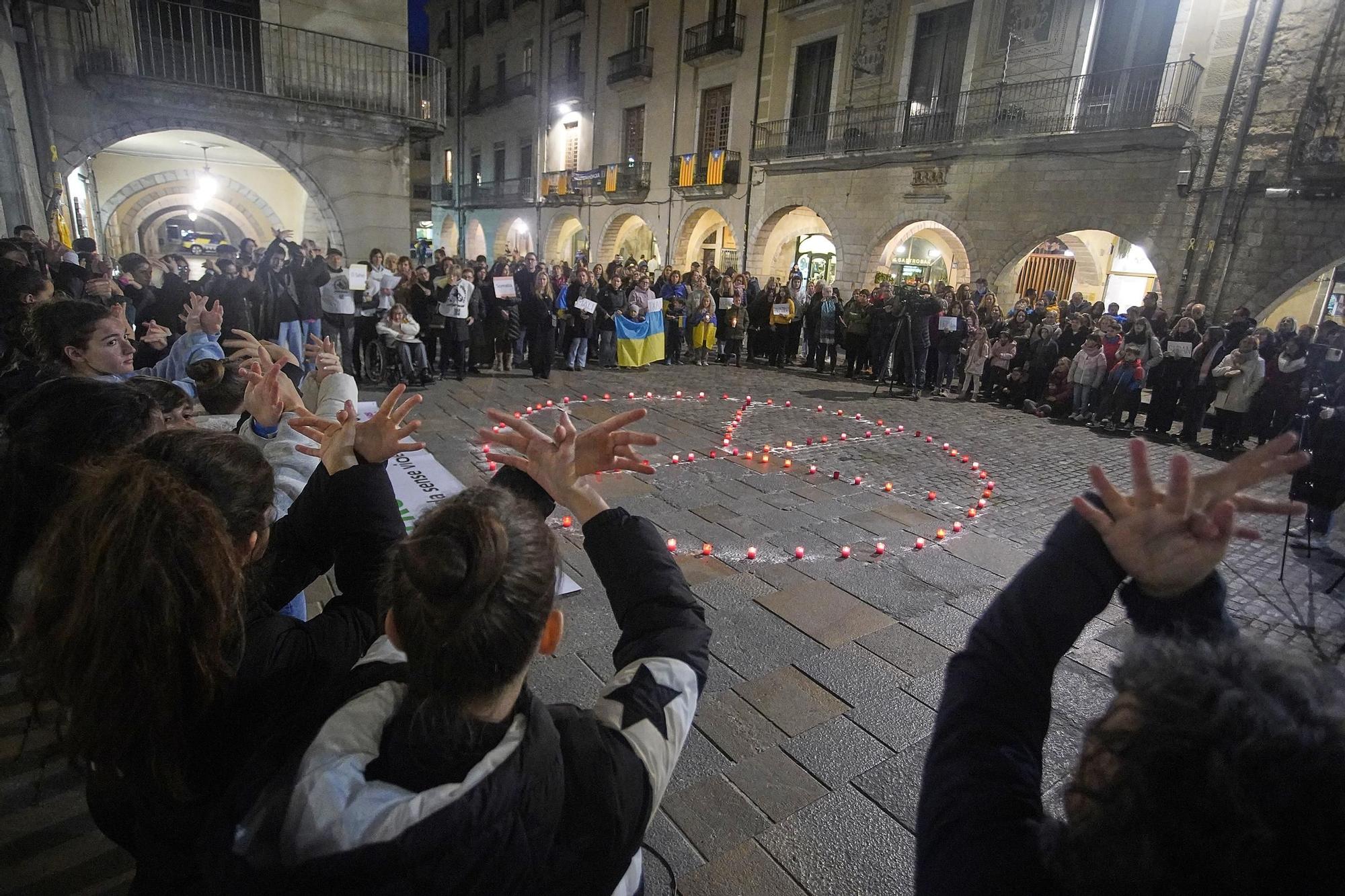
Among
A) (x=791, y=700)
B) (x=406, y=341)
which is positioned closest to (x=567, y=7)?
(x=406, y=341)

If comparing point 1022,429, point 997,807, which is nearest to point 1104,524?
point 997,807

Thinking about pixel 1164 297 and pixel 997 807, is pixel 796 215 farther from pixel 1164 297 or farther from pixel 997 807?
pixel 997 807

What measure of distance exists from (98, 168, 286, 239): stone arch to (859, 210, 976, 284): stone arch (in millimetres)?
13604

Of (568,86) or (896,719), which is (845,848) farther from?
(568,86)

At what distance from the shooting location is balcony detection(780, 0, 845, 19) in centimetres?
1695

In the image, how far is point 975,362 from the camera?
34.7 feet

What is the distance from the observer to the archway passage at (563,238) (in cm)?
2700

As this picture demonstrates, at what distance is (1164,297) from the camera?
1221 centimetres

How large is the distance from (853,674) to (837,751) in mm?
575

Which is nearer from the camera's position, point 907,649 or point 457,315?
point 907,649

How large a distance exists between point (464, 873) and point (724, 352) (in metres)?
12.5

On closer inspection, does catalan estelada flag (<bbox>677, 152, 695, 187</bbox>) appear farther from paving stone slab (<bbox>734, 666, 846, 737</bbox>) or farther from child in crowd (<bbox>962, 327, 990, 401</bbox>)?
→ paving stone slab (<bbox>734, 666, 846, 737</bbox>)

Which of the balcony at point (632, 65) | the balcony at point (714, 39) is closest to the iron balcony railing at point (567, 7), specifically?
the balcony at point (632, 65)

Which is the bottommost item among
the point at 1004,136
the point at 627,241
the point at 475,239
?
the point at 475,239
